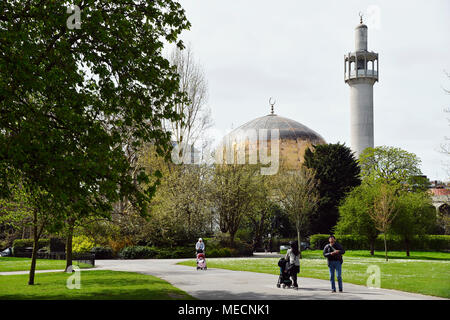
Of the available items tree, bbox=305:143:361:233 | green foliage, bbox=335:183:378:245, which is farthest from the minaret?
green foliage, bbox=335:183:378:245

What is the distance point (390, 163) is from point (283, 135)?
23416 millimetres

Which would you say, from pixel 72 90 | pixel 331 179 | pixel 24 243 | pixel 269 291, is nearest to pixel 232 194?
pixel 331 179

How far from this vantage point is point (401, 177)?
6038 centimetres

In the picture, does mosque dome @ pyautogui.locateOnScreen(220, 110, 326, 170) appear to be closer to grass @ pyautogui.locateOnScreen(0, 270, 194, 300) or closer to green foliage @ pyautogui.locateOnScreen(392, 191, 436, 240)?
green foliage @ pyautogui.locateOnScreen(392, 191, 436, 240)

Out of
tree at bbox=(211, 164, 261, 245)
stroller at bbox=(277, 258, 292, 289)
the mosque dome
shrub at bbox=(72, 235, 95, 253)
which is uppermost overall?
the mosque dome

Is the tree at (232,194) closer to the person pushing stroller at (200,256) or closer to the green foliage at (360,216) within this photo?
the green foliage at (360,216)

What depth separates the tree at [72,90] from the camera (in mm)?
10680

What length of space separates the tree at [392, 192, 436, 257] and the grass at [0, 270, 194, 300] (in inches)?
1190

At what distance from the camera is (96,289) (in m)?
16.3

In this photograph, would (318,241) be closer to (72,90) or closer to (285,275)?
(285,275)

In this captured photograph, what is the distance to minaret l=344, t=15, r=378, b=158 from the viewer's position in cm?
7462

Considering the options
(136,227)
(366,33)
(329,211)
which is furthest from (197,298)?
(366,33)
